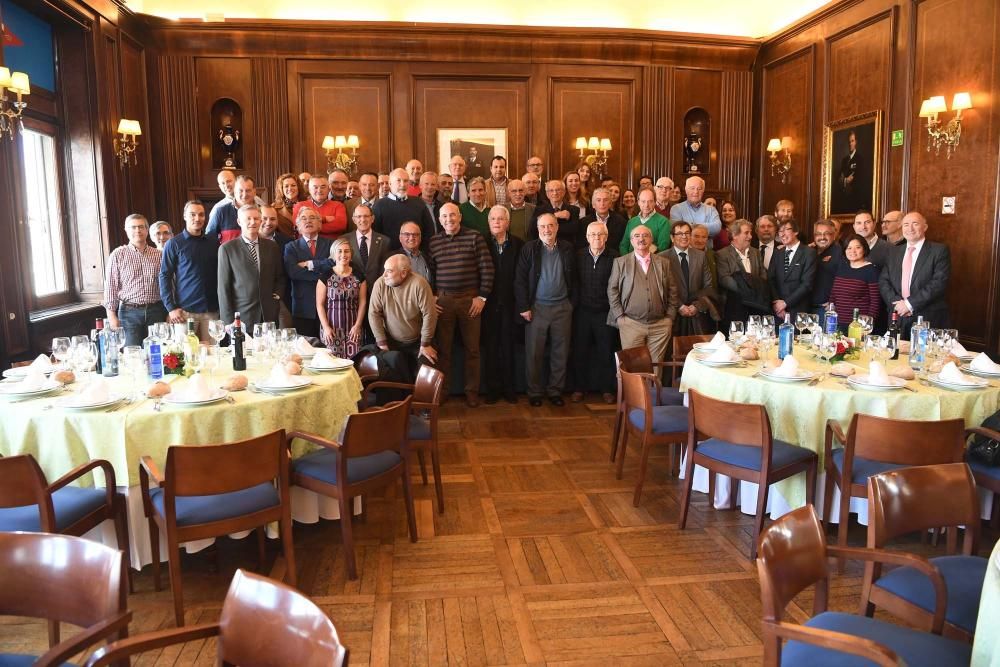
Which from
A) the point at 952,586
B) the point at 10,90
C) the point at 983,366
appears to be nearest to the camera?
the point at 952,586

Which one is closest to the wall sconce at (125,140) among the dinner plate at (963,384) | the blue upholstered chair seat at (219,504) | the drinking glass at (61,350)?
the drinking glass at (61,350)

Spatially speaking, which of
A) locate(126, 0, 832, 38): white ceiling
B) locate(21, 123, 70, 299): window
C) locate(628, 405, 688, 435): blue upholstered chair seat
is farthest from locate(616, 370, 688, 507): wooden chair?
locate(126, 0, 832, 38): white ceiling

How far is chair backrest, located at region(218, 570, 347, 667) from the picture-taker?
58.9 inches

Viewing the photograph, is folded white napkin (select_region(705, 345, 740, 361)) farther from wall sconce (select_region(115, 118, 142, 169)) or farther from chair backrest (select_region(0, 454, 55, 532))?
wall sconce (select_region(115, 118, 142, 169))

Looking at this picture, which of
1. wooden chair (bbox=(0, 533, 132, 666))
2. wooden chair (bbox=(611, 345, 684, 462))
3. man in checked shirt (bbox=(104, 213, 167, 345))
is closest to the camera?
wooden chair (bbox=(0, 533, 132, 666))

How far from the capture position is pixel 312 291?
19.5ft

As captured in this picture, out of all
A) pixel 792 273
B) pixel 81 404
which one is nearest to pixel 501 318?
pixel 792 273

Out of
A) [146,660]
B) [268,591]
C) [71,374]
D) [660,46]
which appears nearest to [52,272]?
[71,374]

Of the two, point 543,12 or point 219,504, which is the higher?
point 543,12

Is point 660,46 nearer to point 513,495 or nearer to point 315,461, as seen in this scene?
point 513,495

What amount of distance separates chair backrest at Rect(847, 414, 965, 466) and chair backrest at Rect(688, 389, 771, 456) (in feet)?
1.44

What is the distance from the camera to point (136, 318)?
5.82 metres

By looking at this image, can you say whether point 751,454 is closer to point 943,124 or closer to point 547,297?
point 547,297

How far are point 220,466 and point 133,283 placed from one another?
11.9 ft
